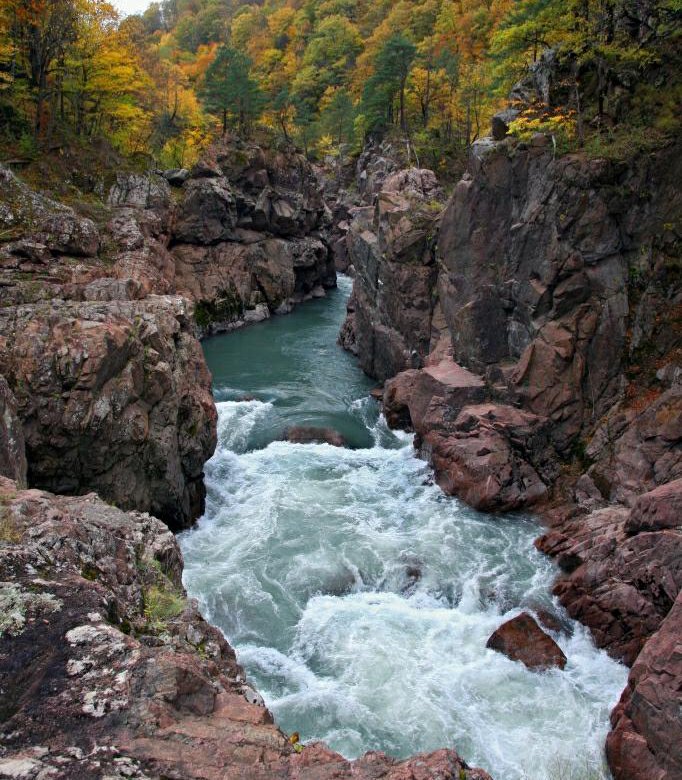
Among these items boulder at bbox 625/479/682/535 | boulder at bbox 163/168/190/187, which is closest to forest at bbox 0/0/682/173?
boulder at bbox 163/168/190/187

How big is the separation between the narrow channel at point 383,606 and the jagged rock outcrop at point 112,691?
590 cm

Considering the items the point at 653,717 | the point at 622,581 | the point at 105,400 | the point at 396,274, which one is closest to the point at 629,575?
the point at 622,581

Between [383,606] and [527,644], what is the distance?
348 centimetres

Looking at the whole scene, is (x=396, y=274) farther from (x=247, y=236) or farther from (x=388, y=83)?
(x=388, y=83)

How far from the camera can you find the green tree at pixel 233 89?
51.4 meters

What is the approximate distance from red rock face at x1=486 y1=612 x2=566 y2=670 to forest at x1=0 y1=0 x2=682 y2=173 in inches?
571

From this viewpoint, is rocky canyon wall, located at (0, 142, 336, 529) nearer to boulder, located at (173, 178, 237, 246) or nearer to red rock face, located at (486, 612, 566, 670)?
boulder, located at (173, 178, 237, 246)

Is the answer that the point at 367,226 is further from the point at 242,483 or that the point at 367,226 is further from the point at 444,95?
the point at 444,95

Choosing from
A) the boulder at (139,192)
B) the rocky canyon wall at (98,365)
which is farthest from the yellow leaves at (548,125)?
the boulder at (139,192)

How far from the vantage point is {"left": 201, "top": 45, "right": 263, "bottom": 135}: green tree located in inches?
2023

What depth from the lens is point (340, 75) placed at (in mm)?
84250

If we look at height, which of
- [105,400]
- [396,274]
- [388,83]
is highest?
[388,83]

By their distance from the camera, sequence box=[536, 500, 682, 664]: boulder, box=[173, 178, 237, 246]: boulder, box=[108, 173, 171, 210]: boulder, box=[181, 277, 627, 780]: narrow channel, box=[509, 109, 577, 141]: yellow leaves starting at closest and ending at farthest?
1. box=[181, 277, 627, 780]: narrow channel
2. box=[536, 500, 682, 664]: boulder
3. box=[509, 109, 577, 141]: yellow leaves
4. box=[108, 173, 171, 210]: boulder
5. box=[173, 178, 237, 246]: boulder

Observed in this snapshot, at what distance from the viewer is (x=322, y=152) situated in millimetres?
73375
